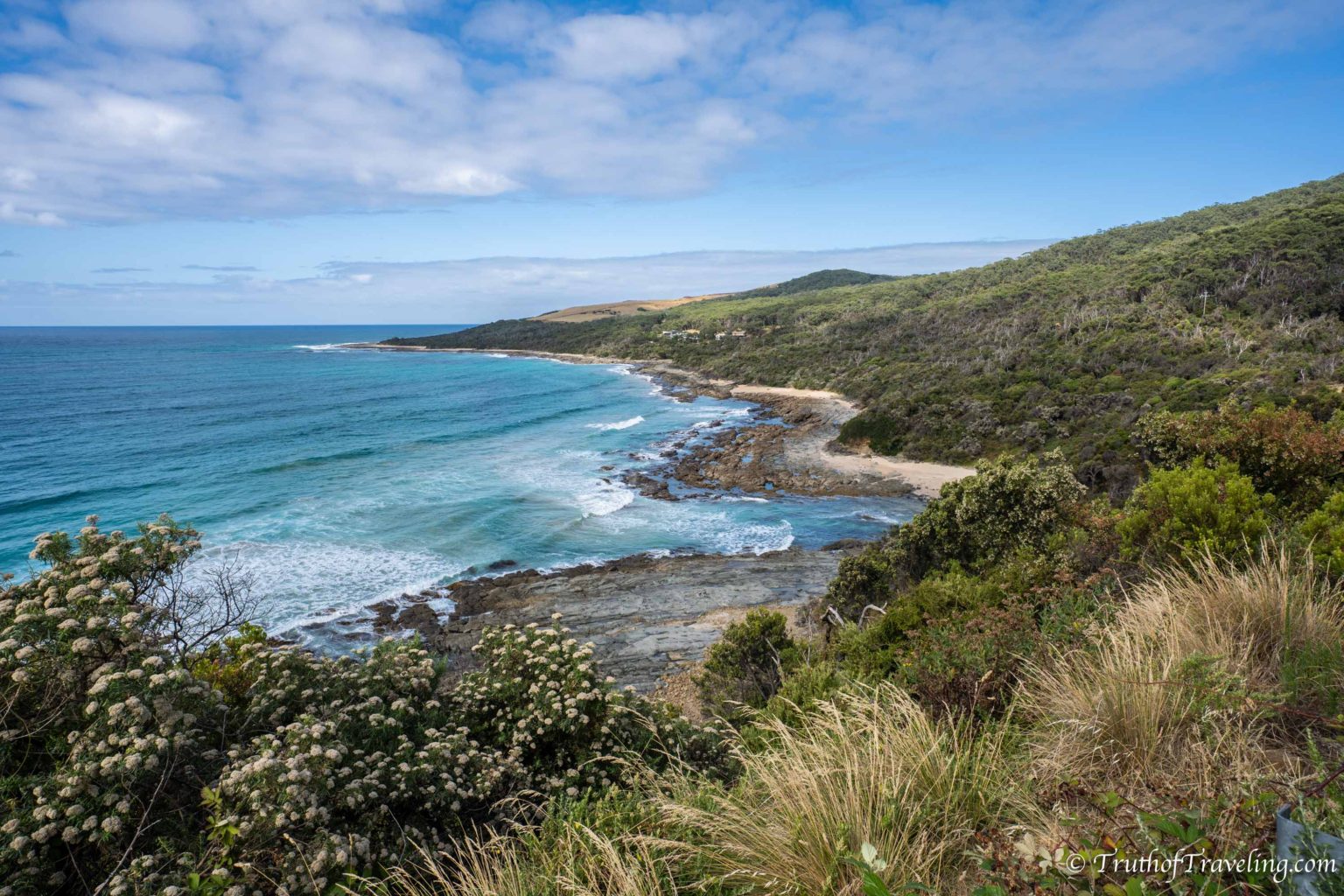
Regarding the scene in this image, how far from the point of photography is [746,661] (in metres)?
11.9

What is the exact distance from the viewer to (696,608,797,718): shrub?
1150 centimetres

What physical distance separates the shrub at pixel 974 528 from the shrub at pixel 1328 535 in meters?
5.54

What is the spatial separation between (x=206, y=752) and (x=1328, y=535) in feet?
29.2

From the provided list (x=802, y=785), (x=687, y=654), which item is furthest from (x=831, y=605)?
(x=802, y=785)

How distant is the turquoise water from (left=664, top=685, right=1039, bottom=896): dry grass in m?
16.6

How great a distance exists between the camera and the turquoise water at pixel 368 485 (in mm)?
22109

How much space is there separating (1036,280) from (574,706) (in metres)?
74.2

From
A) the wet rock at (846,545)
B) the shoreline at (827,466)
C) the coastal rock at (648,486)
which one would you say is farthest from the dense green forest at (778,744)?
the coastal rock at (648,486)

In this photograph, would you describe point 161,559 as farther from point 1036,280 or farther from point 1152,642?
point 1036,280

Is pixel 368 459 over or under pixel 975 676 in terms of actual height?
under

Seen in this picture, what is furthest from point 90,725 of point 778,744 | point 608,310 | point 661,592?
point 608,310

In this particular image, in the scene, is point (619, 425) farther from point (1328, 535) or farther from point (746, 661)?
point (1328, 535)

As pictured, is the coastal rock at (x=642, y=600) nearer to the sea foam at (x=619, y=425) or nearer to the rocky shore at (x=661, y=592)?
the rocky shore at (x=661, y=592)

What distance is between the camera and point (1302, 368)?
2455 cm
